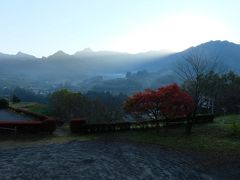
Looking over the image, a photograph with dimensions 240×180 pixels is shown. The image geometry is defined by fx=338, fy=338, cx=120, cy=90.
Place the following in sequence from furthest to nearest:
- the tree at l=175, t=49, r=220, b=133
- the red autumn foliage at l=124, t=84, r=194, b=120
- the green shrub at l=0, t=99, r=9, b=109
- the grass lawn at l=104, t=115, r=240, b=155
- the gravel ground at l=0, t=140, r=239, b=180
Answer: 1. the green shrub at l=0, t=99, r=9, b=109
2. the tree at l=175, t=49, r=220, b=133
3. the red autumn foliage at l=124, t=84, r=194, b=120
4. the grass lawn at l=104, t=115, r=240, b=155
5. the gravel ground at l=0, t=140, r=239, b=180

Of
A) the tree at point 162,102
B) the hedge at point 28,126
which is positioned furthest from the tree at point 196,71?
the hedge at point 28,126

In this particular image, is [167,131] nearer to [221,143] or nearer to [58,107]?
[221,143]

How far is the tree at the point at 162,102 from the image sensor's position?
3050 cm

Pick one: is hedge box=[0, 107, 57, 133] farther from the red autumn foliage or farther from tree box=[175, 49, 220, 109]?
tree box=[175, 49, 220, 109]

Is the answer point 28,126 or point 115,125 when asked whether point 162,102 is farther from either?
point 28,126

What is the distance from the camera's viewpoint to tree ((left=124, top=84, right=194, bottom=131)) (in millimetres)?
30500

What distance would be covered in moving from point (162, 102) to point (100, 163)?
11.9m

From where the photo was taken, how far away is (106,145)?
25406 millimetres

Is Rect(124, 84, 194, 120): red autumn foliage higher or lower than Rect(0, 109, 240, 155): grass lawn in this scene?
higher

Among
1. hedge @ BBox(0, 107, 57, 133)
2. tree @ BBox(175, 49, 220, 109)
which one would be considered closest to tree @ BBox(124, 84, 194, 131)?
tree @ BBox(175, 49, 220, 109)

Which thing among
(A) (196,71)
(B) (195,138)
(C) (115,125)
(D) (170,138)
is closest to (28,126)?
(C) (115,125)

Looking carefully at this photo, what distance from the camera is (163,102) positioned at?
30.5m

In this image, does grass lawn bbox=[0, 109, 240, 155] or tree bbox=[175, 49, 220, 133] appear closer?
grass lawn bbox=[0, 109, 240, 155]

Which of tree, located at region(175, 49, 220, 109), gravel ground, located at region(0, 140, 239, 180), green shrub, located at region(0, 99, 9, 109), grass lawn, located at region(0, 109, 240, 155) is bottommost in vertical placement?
gravel ground, located at region(0, 140, 239, 180)
